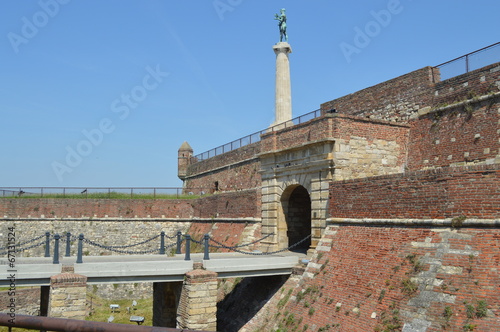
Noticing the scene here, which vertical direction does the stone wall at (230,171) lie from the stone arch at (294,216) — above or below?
above

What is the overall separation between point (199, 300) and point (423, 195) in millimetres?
6533

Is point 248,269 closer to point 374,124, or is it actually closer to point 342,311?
point 342,311

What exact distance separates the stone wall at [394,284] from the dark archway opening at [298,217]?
3.78 metres

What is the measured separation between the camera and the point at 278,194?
685 inches

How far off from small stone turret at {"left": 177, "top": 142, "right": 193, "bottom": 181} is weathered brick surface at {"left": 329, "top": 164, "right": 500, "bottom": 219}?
30.4 meters

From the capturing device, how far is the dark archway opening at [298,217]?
58.1ft

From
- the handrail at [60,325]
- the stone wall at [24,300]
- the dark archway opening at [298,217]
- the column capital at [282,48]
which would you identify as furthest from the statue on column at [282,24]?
the handrail at [60,325]

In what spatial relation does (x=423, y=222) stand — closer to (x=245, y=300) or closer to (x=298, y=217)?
(x=245, y=300)

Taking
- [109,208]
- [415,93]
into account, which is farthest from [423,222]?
[109,208]

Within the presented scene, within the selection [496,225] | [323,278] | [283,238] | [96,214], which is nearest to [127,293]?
[96,214]

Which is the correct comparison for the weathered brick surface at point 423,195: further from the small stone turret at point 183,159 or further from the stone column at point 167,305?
the small stone turret at point 183,159

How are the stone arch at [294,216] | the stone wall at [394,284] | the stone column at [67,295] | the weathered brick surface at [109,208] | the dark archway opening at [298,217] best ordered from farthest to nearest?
1. the weathered brick surface at [109,208]
2. the dark archway opening at [298,217]
3. the stone arch at [294,216]
4. the stone column at [67,295]
5. the stone wall at [394,284]

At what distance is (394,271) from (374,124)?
6493 millimetres

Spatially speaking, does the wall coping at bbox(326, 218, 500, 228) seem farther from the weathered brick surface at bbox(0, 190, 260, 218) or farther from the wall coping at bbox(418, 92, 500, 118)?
the weathered brick surface at bbox(0, 190, 260, 218)
